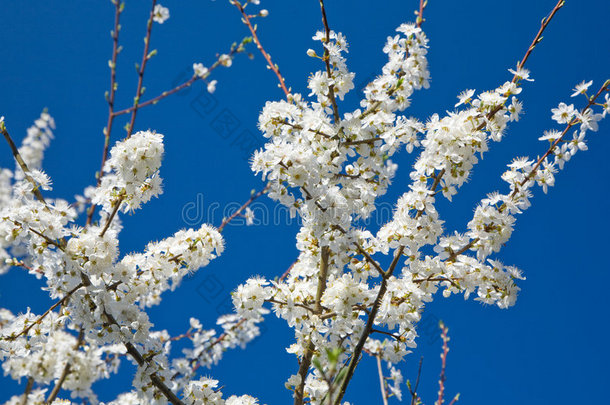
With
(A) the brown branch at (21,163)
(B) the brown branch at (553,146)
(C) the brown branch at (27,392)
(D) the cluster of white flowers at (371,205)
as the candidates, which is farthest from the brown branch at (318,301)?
(A) the brown branch at (21,163)

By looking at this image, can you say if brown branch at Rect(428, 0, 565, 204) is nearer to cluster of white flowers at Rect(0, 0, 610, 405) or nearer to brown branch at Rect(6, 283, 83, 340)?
cluster of white flowers at Rect(0, 0, 610, 405)

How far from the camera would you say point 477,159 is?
123 inches

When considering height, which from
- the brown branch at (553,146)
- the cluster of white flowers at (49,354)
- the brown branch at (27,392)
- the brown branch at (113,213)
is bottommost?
the brown branch at (27,392)

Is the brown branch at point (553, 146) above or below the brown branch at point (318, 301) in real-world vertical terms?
above

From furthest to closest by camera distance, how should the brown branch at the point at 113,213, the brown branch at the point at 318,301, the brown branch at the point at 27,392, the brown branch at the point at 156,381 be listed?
the brown branch at the point at 318,301 → the brown branch at the point at 113,213 → the brown branch at the point at 156,381 → the brown branch at the point at 27,392

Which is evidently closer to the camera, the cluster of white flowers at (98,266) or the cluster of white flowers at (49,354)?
the cluster of white flowers at (98,266)

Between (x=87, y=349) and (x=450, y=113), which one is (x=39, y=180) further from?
(x=450, y=113)

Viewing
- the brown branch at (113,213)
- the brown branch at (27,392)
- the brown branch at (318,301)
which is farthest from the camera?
the brown branch at (318,301)

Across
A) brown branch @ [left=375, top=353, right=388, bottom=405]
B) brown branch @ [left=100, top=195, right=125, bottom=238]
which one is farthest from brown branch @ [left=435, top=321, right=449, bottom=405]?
brown branch @ [left=100, top=195, right=125, bottom=238]

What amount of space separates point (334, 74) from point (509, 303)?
6.87 feet

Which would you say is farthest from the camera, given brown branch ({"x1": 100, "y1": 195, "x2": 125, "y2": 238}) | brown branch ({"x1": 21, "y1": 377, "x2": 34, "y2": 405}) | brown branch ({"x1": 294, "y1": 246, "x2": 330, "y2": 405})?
brown branch ({"x1": 294, "y1": 246, "x2": 330, "y2": 405})

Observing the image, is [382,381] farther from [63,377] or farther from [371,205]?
[63,377]

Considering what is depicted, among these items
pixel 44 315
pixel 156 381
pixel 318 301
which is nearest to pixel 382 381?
pixel 318 301

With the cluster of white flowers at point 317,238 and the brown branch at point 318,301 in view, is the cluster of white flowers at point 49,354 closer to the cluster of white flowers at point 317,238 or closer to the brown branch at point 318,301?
the cluster of white flowers at point 317,238
